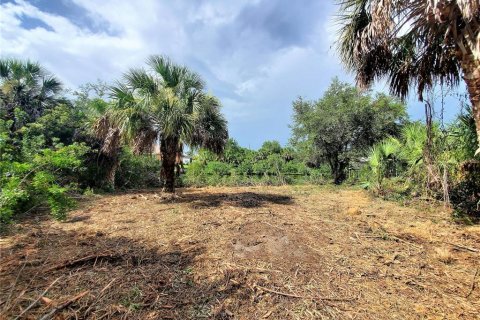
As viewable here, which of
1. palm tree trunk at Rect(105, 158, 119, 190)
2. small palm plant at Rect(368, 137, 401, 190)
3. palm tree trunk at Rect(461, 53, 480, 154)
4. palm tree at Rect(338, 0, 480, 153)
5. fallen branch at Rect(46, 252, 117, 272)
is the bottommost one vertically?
fallen branch at Rect(46, 252, 117, 272)

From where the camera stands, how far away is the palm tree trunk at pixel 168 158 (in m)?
7.66

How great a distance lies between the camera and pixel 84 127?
10898 mm

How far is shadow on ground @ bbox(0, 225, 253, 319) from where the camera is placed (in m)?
2.50

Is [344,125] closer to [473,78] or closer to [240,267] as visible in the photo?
[473,78]

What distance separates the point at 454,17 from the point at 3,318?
6.43 metres

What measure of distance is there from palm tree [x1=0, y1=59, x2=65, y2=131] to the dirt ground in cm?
790

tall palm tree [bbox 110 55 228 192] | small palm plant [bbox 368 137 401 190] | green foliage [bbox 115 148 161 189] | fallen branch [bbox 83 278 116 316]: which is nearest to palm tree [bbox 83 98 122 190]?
green foliage [bbox 115 148 161 189]

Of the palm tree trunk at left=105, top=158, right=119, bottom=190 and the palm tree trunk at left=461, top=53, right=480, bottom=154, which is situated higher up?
the palm tree trunk at left=461, top=53, right=480, bottom=154

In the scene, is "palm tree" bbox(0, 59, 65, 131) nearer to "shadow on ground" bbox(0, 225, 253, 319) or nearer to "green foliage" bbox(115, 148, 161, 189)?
"green foliage" bbox(115, 148, 161, 189)

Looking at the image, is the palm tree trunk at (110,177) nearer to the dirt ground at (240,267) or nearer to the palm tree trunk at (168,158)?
the palm tree trunk at (168,158)

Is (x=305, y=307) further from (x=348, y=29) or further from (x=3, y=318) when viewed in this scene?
(x=348, y=29)

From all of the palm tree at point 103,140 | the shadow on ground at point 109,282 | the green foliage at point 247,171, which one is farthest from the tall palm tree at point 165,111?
the green foliage at point 247,171

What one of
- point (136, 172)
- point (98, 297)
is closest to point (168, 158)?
point (98, 297)

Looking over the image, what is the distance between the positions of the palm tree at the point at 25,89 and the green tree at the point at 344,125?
12.7 meters
